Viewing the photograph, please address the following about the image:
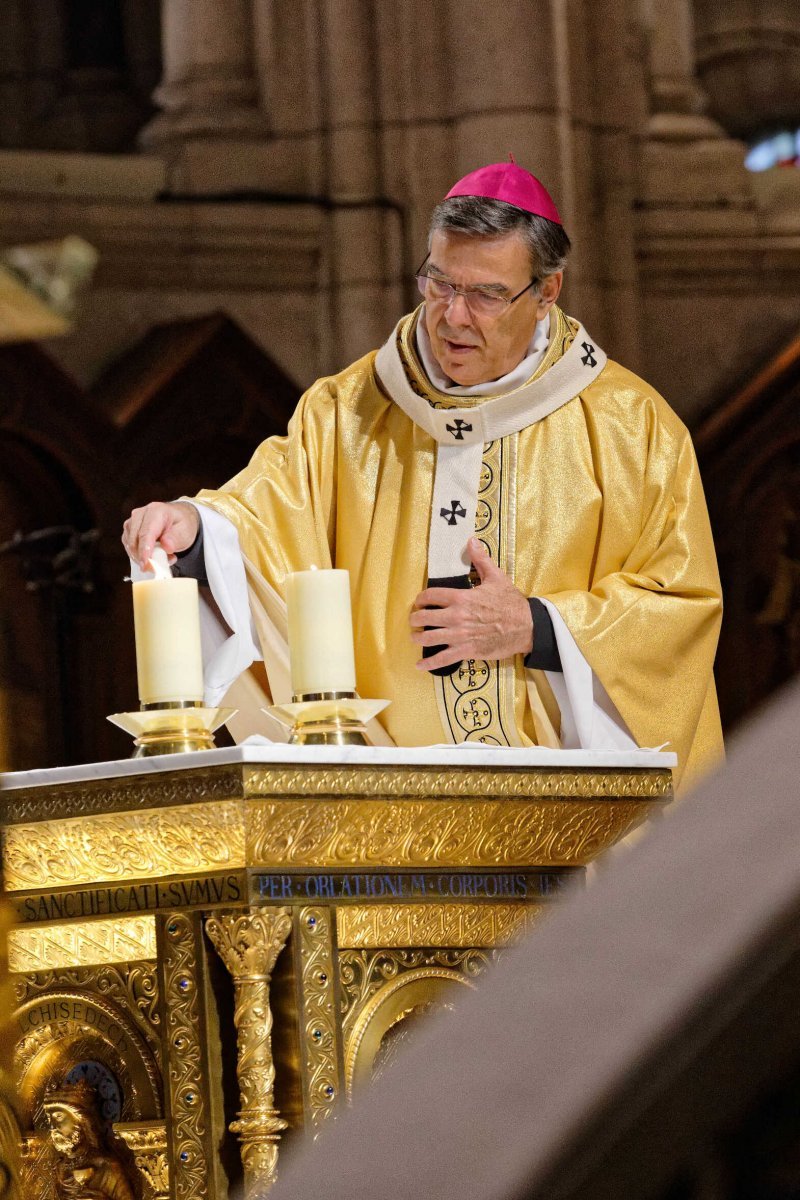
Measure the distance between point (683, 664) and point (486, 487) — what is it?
53cm

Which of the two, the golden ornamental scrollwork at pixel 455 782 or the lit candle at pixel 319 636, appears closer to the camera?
the golden ornamental scrollwork at pixel 455 782

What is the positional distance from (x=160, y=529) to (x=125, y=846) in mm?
850

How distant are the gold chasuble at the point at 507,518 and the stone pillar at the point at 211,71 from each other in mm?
3904

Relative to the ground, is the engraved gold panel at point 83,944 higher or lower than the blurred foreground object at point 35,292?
lower

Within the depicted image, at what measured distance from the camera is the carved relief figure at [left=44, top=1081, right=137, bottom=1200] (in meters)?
2.51

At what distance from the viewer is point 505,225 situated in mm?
3627

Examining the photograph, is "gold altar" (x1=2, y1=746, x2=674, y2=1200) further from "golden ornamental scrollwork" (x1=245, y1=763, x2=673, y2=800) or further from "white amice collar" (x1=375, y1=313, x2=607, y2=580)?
"white amice collar" (x1=375, y1=313, x2=607, y2=580)

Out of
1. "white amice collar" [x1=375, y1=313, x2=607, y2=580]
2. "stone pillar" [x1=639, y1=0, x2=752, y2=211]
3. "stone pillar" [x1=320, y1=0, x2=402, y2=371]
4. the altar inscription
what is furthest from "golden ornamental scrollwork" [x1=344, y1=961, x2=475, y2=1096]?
"stone pillar" [x1=639, y1=0, x2=752, y2=211]

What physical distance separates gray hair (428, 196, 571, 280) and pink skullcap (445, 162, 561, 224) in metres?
0.02

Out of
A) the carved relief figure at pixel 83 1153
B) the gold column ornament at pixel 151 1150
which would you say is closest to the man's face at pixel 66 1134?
the carved relief figure at pixel 83 1153

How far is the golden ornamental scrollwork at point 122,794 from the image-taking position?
2.35m

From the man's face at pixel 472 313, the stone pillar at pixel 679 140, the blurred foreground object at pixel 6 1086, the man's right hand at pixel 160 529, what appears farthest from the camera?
the stone pillar at pixel 679 140

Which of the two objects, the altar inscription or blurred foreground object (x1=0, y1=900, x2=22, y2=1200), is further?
the altar inscription

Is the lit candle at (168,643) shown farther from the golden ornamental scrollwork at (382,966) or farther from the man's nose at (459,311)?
the man's nose at (459,311)
